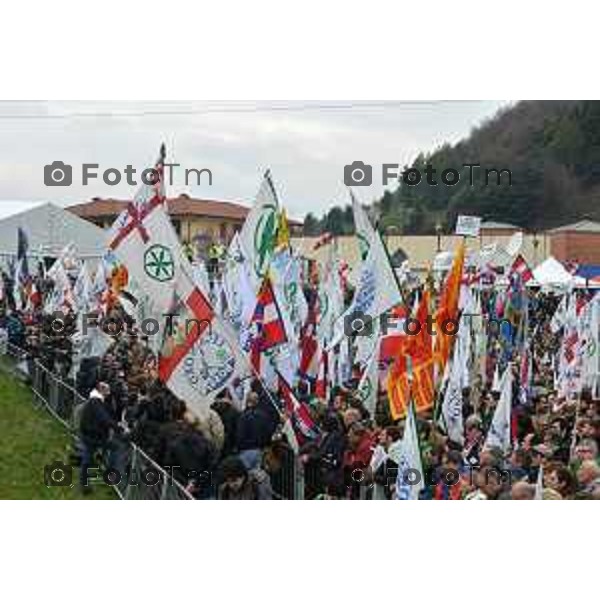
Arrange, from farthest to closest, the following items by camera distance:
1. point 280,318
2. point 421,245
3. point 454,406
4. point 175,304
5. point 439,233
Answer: point 421,245 → point 439,233 → point 454,406 → point 280,318 → point 175,304

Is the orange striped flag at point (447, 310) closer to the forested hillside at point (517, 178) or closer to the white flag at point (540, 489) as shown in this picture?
the forested hillside at point (517, 178)

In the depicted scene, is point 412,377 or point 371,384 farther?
point 371,384

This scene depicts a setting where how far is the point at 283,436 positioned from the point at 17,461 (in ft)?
6.64

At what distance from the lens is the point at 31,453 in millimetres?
8922

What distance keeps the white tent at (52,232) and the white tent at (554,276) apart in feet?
13.6

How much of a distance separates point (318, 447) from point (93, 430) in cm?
175

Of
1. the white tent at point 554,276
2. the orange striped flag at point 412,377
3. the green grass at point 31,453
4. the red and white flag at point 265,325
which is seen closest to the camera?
the green grass at point 31,453

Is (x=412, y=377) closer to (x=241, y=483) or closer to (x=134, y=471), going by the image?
(x=241, y=483)

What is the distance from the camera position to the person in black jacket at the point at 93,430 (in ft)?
29.3

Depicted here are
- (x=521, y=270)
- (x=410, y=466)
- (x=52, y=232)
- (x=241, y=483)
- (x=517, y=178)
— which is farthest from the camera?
(x=521, y=270)

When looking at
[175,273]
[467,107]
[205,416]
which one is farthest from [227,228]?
[467,107]

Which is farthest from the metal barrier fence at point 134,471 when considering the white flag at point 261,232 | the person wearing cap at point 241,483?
the white flag at point 261,232

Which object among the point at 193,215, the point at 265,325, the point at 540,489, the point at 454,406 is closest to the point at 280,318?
the point at 265,325

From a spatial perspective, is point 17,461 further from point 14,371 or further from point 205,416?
point 14,371
